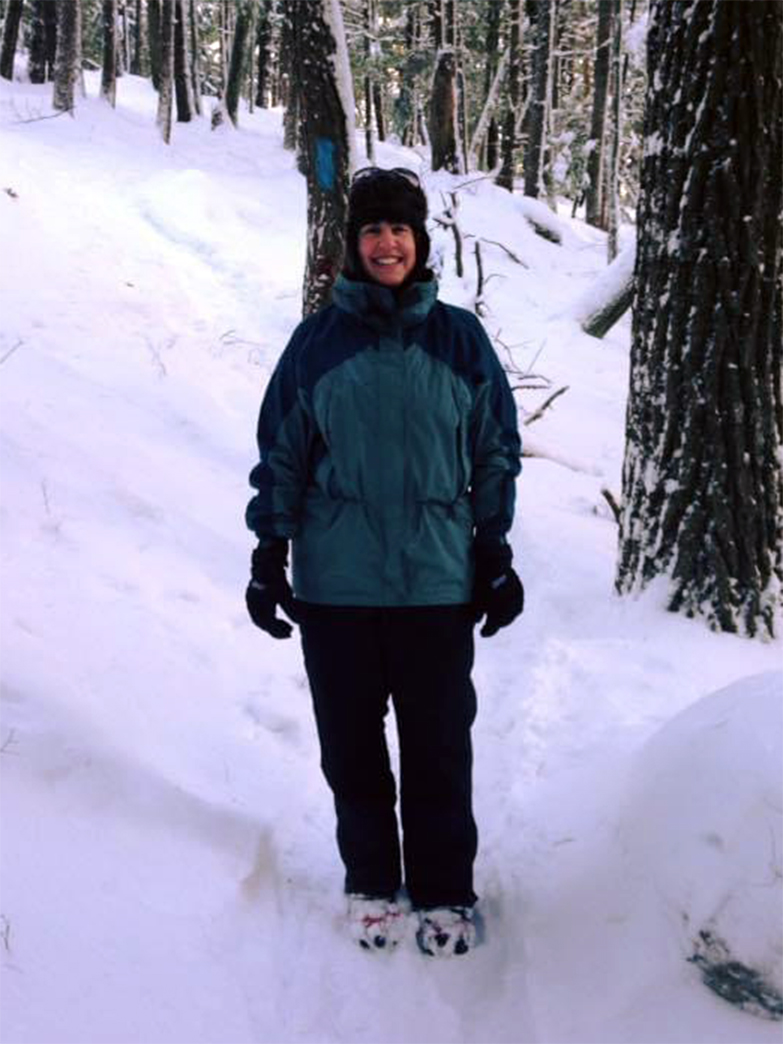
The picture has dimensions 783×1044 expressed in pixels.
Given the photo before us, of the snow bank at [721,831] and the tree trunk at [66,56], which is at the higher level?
the tree trunk at [66,56]

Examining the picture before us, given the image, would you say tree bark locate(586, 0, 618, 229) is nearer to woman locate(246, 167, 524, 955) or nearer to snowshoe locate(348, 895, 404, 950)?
woman locate(246, 167, 524, 955)

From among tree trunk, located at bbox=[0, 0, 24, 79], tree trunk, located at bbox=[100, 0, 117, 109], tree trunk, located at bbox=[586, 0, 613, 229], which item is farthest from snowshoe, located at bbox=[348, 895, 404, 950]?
tree trunk, located at bbox=[0, 0, 24, 79]

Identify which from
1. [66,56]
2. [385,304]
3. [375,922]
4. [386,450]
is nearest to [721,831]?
[375,922]

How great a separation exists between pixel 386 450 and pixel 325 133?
5.58 m

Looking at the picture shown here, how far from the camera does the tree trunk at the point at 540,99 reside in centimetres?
1939

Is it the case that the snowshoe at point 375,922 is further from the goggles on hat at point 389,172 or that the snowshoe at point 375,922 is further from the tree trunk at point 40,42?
the tree trunk at point 40,42

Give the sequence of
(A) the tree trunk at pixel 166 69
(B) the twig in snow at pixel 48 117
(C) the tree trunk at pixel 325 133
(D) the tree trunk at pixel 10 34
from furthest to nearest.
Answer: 1. (D) the tree trunk at pixel 10 34
2. (A) the tree trunk at pixel 166 69
3. (B) the twig in snow at pixel 48 117
4. (C) the tree trunk at pixel 325 133

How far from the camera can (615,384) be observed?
11242mm

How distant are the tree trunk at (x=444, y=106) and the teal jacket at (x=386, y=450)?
1675 centimetres

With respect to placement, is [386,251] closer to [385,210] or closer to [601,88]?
[385,210]

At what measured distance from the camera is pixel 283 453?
2.65 metres

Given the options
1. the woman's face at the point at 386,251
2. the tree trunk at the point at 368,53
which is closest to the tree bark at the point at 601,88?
the tree trunk at the point at 368,53

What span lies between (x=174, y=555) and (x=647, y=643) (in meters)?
2.53

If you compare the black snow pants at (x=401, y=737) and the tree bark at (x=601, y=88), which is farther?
the tree bark at (x=601, y=88)
